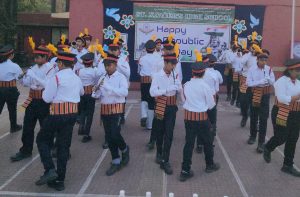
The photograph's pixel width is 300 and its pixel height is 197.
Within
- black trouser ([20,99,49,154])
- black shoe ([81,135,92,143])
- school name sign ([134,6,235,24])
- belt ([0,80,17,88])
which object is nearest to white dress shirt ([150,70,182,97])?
black trouser ([20,99,49,154])

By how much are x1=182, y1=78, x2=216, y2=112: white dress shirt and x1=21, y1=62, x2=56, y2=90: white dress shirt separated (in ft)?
7.96

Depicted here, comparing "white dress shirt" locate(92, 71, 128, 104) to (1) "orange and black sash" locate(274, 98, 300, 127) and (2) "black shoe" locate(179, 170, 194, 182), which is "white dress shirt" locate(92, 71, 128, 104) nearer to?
(2) "black shoe" locate(179, 170, 194, 182)

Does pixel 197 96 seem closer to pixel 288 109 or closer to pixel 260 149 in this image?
pixel 288 109

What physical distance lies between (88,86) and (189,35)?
7978 millimetres

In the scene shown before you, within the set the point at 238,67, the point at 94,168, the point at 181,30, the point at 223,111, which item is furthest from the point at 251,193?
the point at 181,30

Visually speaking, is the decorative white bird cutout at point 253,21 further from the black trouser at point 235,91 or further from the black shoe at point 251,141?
the black shoe at point 251,141

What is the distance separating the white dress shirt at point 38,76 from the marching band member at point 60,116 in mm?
1063

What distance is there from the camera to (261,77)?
8750 mm

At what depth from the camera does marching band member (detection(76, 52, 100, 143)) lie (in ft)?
30.0

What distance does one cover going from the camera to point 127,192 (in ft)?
21.6

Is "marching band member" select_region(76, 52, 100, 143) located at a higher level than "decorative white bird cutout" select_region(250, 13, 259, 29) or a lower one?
lower

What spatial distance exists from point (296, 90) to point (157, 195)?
9.58ft

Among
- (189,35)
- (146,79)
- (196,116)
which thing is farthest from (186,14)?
(196,116)

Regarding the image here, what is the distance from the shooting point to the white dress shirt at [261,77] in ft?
28.2
